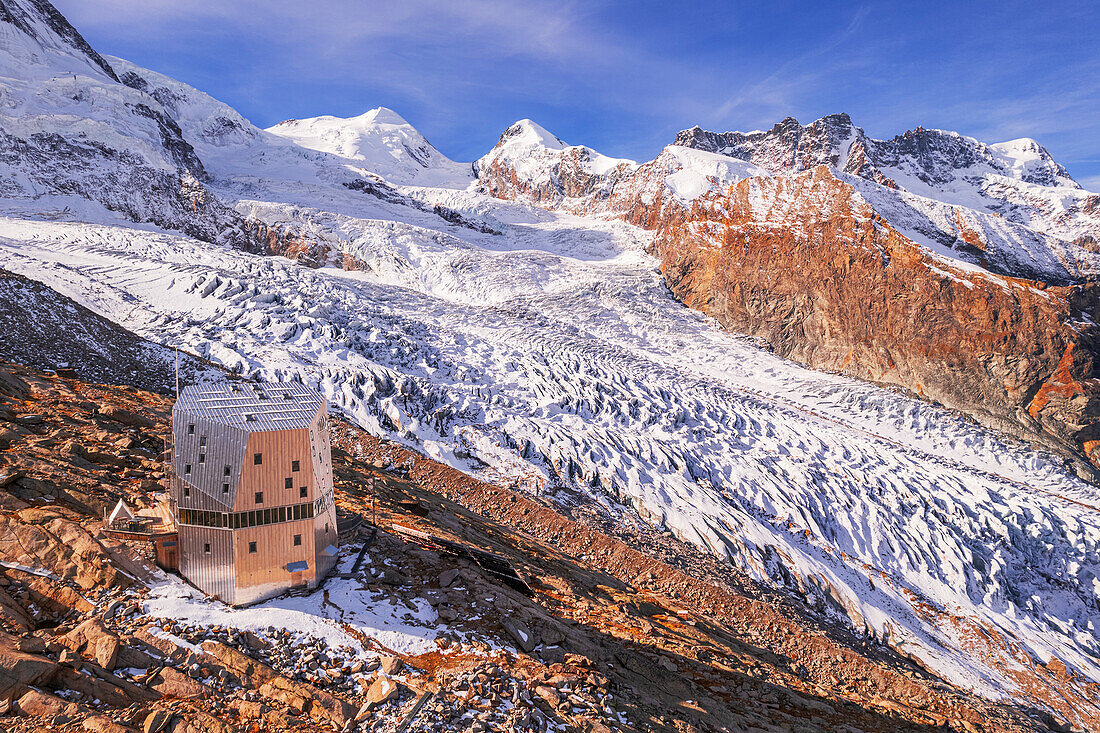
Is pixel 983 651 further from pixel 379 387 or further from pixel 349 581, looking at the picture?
pixel 379 387

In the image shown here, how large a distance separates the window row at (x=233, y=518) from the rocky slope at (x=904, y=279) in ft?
173


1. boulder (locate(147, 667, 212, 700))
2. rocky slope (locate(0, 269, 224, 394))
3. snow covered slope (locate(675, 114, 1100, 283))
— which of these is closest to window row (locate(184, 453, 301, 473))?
boulder (locate(147, 667, 212, 700))

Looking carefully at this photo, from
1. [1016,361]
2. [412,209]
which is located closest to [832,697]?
[1016,361]

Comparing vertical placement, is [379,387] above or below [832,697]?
above

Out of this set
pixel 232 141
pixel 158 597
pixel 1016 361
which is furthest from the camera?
pixel 232 141

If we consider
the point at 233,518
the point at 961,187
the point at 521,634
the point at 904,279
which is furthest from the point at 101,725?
the point at 961,187

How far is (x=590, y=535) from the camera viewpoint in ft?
71.9

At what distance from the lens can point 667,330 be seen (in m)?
53.2

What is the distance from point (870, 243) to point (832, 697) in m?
51.7

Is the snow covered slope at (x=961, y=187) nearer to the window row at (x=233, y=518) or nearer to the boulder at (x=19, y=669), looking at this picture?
the window row at (x=233, y=518)

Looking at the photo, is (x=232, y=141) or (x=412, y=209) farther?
(x=232, y=141)

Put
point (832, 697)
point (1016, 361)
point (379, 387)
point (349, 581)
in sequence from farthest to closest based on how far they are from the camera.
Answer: point (1016, 361), point (379, 387), point (832, 697), point (349, 581)

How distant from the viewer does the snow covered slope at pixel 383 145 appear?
98.0 m

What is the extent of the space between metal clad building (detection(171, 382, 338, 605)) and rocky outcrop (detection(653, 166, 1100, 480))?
5234 centimetres
